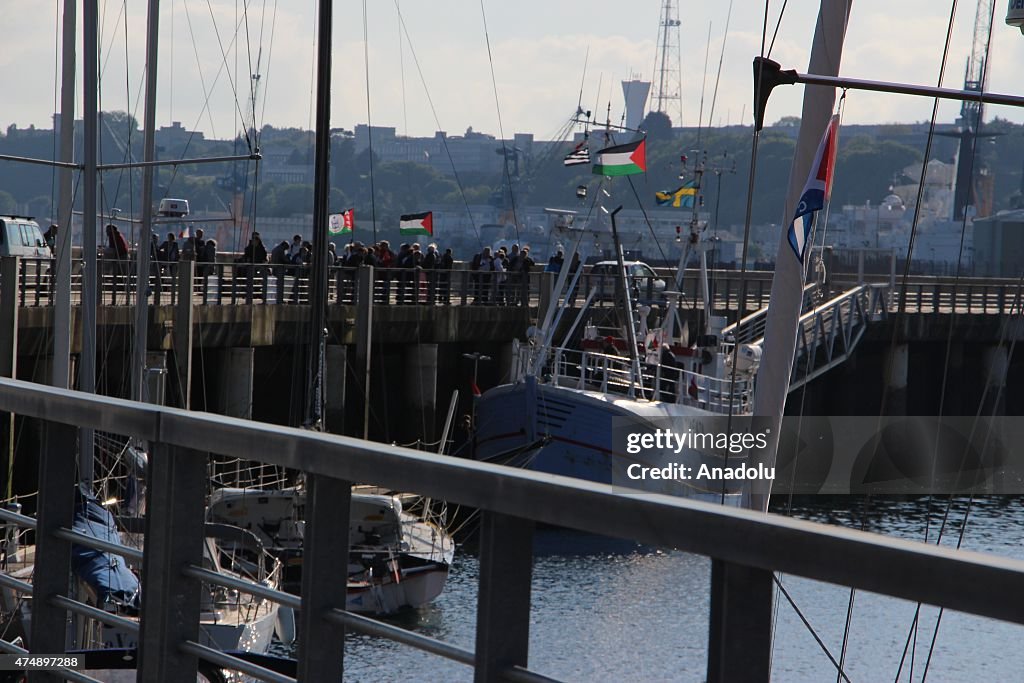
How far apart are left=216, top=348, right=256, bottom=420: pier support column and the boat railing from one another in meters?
5.94

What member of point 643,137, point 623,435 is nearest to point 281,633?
point 623,435

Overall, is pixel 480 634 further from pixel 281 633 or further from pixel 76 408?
pixel 281 633

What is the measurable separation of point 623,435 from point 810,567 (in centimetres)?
2315

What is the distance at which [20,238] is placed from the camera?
3447 centimetres

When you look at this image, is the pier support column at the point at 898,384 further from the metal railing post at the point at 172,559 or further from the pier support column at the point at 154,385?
the metal railing post at the point at 172,559

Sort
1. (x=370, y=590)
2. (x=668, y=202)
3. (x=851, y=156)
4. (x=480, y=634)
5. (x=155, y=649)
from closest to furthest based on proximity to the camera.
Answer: (x=480, y=634) → (x=155, y=649) → (x=370, y=590) → (x=668, y=202) → (x=851, y=156)

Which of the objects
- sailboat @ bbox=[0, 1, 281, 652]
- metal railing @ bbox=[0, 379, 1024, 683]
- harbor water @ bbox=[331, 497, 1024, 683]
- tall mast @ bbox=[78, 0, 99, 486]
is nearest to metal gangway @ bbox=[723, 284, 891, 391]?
harbor water @ bbox=[331, 497, 1024, 683]

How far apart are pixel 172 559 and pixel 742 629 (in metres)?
1.57

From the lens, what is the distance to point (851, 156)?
2682 inches

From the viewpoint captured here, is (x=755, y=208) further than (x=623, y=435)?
Yes

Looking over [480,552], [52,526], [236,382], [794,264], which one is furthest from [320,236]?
[480,552]

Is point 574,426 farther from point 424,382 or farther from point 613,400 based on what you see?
point 424,382

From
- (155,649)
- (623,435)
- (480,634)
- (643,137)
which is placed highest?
(643,137)

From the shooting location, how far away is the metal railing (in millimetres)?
1924
